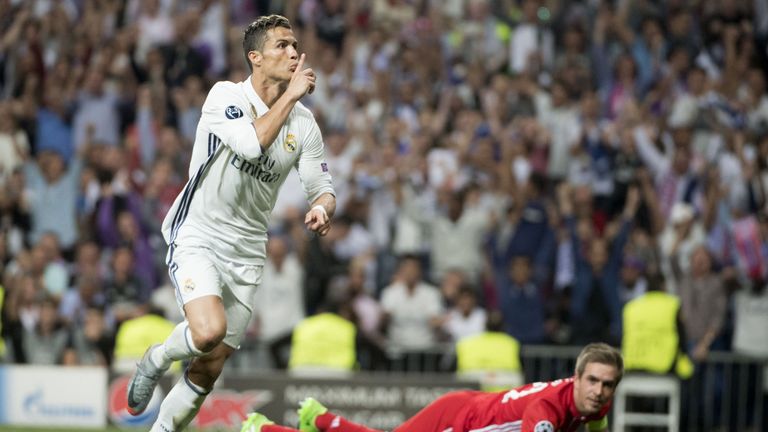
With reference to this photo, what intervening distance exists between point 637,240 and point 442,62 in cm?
374

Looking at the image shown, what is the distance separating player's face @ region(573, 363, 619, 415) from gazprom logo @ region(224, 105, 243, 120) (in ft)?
8.27

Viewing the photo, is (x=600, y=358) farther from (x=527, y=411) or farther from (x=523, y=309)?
(x=523, y=309)

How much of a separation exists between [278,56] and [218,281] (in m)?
1.30

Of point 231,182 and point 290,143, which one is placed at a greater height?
point 290,143

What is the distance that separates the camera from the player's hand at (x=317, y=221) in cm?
777

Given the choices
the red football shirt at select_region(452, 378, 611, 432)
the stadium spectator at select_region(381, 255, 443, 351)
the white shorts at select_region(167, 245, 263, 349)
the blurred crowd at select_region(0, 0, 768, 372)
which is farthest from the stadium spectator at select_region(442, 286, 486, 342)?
the white shorts at select_region(167, 245, 263, 349)

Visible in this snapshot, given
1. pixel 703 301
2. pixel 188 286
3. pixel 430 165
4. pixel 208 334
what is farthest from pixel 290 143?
pixel 430 165

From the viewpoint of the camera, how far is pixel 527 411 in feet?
28.0

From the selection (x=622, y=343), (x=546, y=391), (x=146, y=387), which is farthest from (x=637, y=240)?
(x=146, y=387)

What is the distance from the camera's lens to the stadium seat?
13750 millimetres

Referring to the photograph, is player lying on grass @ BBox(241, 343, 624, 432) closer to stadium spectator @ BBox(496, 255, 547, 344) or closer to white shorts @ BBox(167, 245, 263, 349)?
white shorts @ BBox(167, 245, 263, 349)

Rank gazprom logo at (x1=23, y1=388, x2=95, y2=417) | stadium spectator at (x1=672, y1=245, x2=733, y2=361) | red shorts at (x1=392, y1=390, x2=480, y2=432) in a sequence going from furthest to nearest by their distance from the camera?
stadium spectator at (x1=672, y1=245, x2=733, y2=361) → gazprom logo at (x1=23, y1=388, x2=95, y2=417) → red shorts at (x1=392, y1=390, x2=480, y2=432)

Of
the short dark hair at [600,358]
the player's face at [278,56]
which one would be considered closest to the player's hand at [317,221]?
the player's face at [278,56]

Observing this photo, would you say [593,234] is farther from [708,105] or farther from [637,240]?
[708,105]
